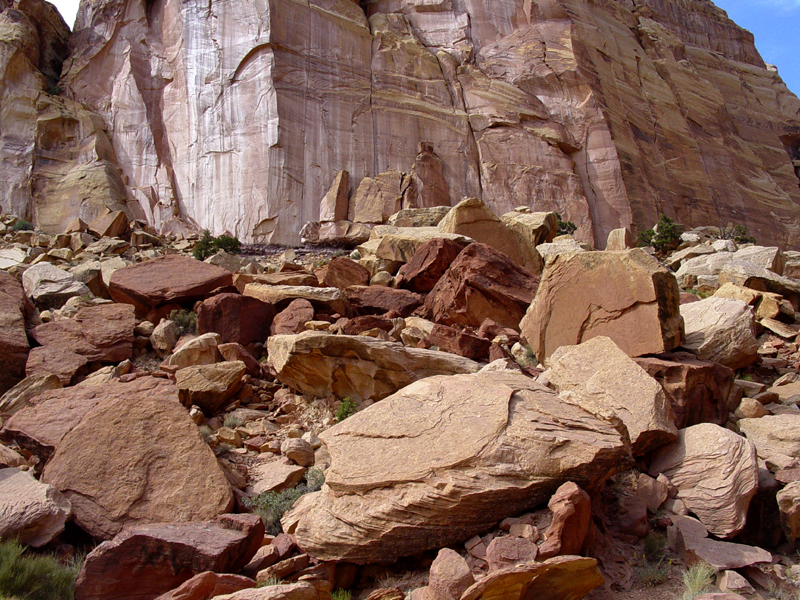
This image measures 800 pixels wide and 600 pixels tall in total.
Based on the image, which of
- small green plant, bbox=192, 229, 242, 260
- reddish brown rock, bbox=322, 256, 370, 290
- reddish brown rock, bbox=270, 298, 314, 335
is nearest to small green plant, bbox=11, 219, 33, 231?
small green plant, bbox=192, 229, 242, 260

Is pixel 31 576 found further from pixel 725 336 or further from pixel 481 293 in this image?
pixel 725 336

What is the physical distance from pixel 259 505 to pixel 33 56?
1226 inches

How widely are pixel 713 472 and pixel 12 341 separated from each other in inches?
341

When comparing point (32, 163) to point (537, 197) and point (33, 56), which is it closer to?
point (33, 56)

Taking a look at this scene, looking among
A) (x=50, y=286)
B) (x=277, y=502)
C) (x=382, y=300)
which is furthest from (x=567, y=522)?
(x=50, y=286)

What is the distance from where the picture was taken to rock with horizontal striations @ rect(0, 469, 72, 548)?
14.0 ft

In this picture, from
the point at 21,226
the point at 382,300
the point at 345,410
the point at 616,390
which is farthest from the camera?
the point at 21,226

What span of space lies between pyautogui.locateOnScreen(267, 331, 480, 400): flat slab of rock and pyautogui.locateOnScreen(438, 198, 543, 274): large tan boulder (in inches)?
255

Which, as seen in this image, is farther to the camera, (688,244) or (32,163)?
(32,163)

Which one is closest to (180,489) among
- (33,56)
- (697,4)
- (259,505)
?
(259,505)

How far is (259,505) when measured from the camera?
5062mm

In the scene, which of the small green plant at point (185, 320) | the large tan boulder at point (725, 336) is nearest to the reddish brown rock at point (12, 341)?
the small green plant at point (185, 320)

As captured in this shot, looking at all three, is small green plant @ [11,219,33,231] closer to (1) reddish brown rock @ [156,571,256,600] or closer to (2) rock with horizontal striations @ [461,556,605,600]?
(1) reddish brown rock @ [156,571,256,600]

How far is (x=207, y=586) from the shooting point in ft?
11.9
